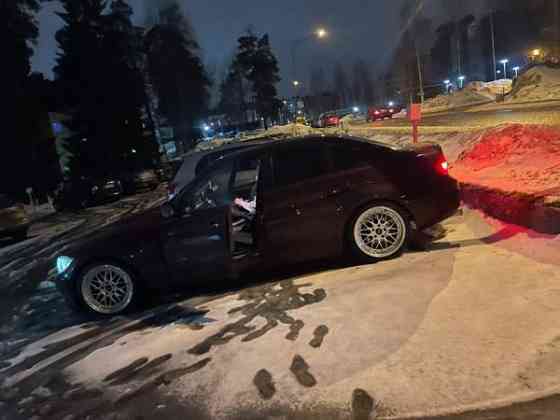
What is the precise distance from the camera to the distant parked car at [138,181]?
95.6ft

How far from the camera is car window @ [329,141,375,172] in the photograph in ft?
22.5

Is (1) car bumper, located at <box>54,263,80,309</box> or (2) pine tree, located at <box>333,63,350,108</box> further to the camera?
(2) pine tree, located at <box>333,63,350,108</box>

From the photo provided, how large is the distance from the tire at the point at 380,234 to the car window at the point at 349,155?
1.81ft

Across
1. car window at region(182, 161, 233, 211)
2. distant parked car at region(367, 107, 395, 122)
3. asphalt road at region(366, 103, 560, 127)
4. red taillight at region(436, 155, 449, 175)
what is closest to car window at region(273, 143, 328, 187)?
car window at region(182, 161, 233, 211)

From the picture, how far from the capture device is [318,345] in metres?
4.72

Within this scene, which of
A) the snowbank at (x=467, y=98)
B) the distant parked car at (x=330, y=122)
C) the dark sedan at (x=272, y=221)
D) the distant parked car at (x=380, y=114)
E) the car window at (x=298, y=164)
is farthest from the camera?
the snowbank at (x=467, y=98)

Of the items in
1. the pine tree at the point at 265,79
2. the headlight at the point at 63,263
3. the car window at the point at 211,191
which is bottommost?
the headlight at the point at 63,263

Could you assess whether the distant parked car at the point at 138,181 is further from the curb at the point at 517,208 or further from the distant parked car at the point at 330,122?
the distant parked car at the point at 330,122

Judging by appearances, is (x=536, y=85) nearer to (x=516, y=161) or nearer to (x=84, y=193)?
(x=84, y=193)

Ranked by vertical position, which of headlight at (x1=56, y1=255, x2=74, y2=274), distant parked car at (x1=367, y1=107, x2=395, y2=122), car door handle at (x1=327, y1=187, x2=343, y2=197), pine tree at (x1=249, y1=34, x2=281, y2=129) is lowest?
distant parked car at (x1=367, y1=107, x2=395, y2=122)

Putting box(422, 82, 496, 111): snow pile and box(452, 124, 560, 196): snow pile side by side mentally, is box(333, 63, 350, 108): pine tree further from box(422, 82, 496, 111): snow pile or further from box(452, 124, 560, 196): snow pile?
box(452, 124, 560, 196): snow pile

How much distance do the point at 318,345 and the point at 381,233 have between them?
238 cm

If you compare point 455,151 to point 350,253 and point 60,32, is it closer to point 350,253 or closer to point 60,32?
point 350,253

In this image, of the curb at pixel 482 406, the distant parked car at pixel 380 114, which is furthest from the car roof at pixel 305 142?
the distant parked car at pixel 380 114
